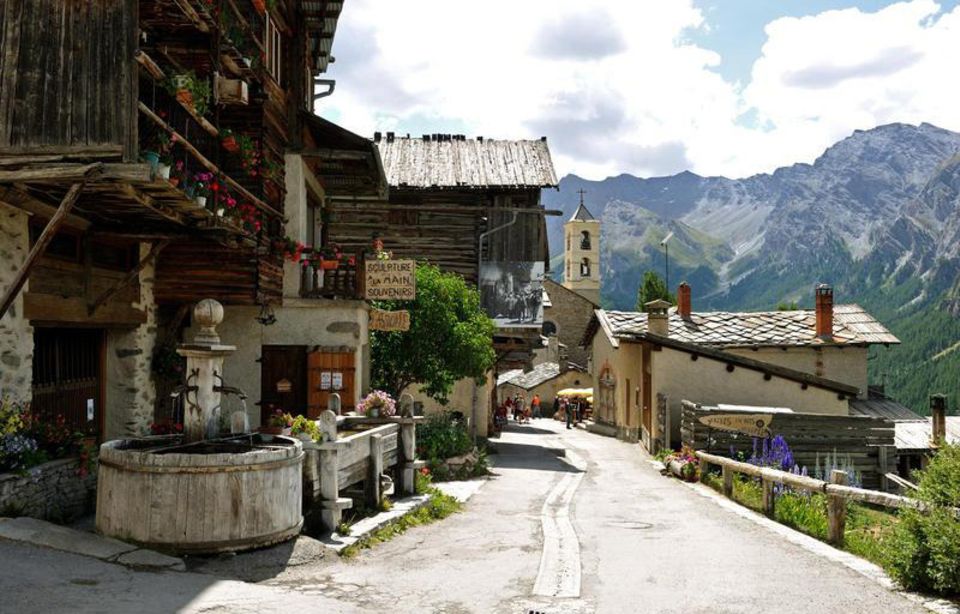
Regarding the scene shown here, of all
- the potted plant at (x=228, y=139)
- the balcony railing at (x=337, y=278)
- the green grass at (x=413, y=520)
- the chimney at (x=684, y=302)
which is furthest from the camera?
the chimney at (x=684, y=302)

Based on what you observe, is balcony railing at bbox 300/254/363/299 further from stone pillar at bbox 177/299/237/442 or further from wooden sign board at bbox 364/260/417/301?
stone pillar at bbox 177/299/237/442

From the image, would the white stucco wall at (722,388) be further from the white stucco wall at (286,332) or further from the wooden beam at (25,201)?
the wooden beam at (25,201)

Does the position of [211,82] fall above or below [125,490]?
above

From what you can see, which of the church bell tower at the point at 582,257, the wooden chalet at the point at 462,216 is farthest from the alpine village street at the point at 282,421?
the church bell tower at the point at 582,257

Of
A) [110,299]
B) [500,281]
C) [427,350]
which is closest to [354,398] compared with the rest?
[427,350]

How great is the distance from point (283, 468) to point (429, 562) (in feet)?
5.92

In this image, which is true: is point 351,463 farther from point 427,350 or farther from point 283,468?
point 427,350

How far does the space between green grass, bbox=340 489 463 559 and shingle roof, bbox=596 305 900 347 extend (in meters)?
18.0

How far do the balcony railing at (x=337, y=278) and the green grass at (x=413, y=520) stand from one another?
180 inches

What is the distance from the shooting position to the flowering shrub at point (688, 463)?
61.8ft

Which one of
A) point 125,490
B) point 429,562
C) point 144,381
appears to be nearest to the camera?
point 125,490

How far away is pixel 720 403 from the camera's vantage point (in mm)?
24719

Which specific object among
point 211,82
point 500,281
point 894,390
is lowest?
point 894,390

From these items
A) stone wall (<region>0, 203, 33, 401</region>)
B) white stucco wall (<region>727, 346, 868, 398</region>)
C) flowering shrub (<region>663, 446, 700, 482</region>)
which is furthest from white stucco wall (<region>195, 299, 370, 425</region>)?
white stucco wall (<region>727, 346, 868, 398</region>)
